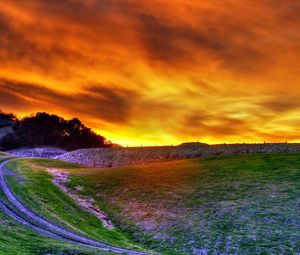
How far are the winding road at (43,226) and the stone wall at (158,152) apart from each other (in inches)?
2128

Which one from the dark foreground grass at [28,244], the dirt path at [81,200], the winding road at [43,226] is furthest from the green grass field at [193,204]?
the winding road at [43,226]

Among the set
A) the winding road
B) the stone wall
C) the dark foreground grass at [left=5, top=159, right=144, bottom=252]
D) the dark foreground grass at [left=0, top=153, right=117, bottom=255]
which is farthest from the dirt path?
the stone wall

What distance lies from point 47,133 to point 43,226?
129 meters

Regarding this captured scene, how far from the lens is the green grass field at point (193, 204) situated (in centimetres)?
4441

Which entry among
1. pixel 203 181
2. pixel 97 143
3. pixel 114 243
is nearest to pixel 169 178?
pixel 203 181

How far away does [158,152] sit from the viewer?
111375 millimetres

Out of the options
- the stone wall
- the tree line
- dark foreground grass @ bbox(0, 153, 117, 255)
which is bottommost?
dark foreground grass @ bbox(0, 153, 117, 255)

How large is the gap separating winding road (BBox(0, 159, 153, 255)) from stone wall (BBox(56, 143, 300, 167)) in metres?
54.1

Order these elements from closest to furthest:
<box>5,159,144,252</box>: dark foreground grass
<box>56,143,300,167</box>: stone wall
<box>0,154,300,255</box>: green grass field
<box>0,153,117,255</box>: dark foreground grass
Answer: <box>0,153,117,255</box>: dark foreground grass < <box>0,154,300,255</box>: green grass field < <box>5,159,144,252</box>: dark foreground grass < <box>56,143,300,167</box>: stone wall

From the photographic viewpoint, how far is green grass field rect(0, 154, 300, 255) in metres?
44.4

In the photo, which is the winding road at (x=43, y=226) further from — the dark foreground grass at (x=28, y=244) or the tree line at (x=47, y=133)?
the tree line at (x=47, y=133)

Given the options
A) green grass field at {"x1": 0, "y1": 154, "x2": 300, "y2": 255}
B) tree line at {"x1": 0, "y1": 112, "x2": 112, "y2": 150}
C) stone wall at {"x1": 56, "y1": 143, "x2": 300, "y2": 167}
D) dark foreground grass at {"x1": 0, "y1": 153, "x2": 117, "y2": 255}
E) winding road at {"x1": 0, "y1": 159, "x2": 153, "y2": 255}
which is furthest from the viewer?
tree line at {"x1": 0, "y1": 112, "x2": 112, "y2": 150}

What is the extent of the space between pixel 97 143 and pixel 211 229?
13399 centimetres

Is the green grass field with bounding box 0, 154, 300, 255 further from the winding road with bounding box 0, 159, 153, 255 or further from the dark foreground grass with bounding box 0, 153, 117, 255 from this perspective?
the winding road with bounding box 0, 159, 153, 255
